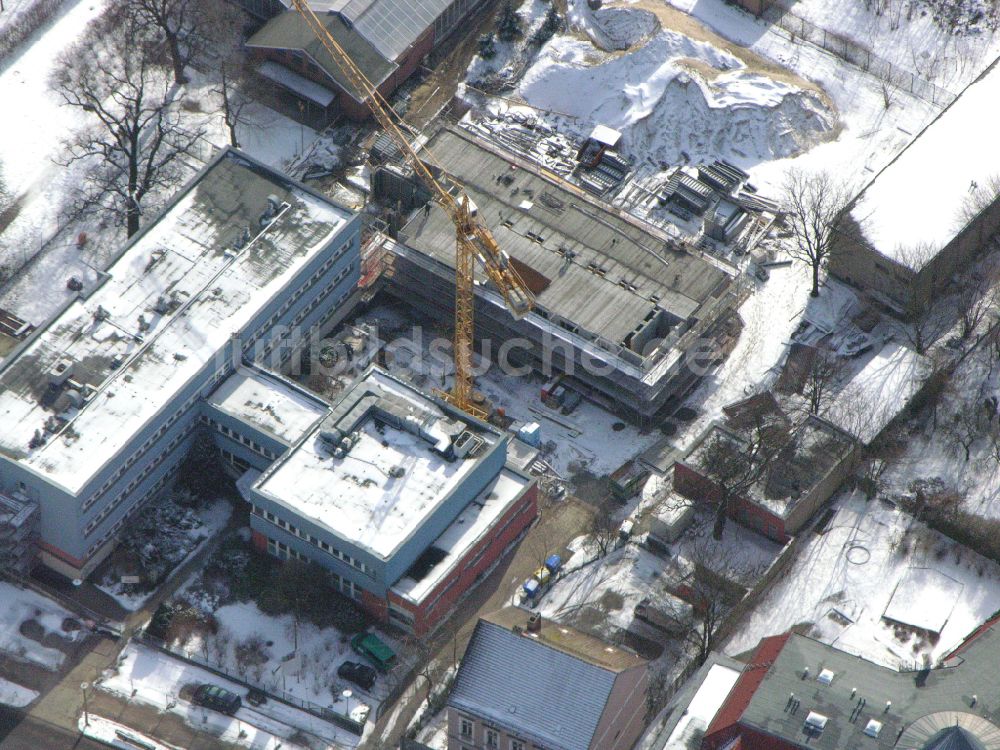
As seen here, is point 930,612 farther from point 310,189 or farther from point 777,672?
point 310,189

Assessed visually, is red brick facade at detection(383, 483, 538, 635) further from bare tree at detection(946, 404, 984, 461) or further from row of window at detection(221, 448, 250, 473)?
bare tree at detection(946, 404, 984, 461)

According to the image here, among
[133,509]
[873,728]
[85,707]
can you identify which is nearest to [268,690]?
[85,707]

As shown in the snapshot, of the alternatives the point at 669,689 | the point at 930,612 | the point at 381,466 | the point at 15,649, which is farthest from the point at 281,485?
the point at 930,612

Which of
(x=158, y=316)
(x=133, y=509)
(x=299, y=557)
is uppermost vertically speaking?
(x=158, y=316)

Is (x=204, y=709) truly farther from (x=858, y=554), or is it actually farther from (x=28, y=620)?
(x=858, y=554)

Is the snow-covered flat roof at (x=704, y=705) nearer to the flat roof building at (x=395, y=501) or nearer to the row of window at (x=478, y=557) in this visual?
the row of window at (x=478, y=557)

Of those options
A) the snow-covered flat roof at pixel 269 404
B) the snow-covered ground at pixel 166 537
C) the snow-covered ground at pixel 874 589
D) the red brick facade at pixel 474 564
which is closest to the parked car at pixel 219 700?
the snow-covered ground at pixel 166 537
